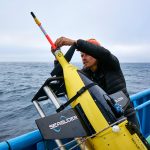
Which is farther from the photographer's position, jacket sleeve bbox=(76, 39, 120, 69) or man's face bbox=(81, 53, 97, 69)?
man's face bbox=(81, 53, 97, 69)

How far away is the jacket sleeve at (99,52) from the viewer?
3.27 m

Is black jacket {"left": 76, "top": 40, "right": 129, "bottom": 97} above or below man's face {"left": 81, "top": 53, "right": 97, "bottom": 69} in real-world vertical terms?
below

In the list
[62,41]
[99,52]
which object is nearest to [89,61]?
[99,52]

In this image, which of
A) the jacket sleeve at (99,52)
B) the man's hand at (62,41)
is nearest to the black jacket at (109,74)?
the jacket sleeve at (99,52)

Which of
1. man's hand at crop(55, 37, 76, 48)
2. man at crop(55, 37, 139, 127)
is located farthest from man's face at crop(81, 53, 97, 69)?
man's hand at crop(55, 37, 76, 48)

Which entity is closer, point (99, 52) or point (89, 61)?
point (99, 52)

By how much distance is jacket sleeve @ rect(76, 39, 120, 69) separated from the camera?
10.7 feet

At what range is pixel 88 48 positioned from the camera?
3268 mm

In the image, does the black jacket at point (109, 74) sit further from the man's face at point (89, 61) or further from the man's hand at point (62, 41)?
the man's hand at point (62, 41)

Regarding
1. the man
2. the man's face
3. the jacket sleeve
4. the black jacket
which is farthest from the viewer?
the man's face

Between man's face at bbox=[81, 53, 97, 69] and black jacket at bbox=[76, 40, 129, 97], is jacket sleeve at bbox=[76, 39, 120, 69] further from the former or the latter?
man's face at bbox=[81, 53, 97, 69]

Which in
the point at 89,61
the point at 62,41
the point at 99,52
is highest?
the point at 62,41

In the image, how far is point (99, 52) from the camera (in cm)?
339

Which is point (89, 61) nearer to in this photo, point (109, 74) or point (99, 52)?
point (109, 74)
